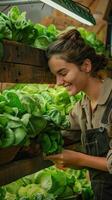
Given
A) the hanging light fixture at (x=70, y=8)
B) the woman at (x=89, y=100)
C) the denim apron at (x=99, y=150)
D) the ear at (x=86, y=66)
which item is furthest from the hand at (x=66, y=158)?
the hanging light fixture at (x=70, y=8)

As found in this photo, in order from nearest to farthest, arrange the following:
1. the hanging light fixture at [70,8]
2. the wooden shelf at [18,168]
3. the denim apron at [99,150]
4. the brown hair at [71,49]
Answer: the wooden shelf at [18,168], the hanging light fixture at [70,8], the brown hair at [71,49], the denim apron at [99,150]

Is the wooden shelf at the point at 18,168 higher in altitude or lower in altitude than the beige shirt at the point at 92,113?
lower

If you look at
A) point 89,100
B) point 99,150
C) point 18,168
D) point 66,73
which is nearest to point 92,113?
point 89,100

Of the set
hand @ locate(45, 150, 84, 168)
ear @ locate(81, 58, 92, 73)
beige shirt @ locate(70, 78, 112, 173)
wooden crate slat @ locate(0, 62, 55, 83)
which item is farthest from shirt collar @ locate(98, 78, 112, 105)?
hand @ locate(45, 150, 84, 168)

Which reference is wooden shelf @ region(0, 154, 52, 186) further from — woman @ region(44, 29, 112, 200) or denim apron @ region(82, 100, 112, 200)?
denim apron @ region(82, 100, 112, 200)

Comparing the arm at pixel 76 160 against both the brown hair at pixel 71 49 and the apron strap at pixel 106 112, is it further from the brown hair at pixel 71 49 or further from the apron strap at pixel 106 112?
the brown hair at pixel 71 49

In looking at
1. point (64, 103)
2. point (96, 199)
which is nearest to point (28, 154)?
point (96, 199)

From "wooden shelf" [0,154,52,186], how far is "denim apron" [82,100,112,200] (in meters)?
0.53

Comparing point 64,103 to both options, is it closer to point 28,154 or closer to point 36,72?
point 36,72

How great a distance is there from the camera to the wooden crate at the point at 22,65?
1.78 metres

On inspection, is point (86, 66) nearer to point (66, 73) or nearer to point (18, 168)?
point (66, 73)

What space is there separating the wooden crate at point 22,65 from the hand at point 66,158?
0.41 meters

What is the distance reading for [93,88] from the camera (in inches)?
90.9

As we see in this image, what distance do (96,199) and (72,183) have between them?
209 millimetres
